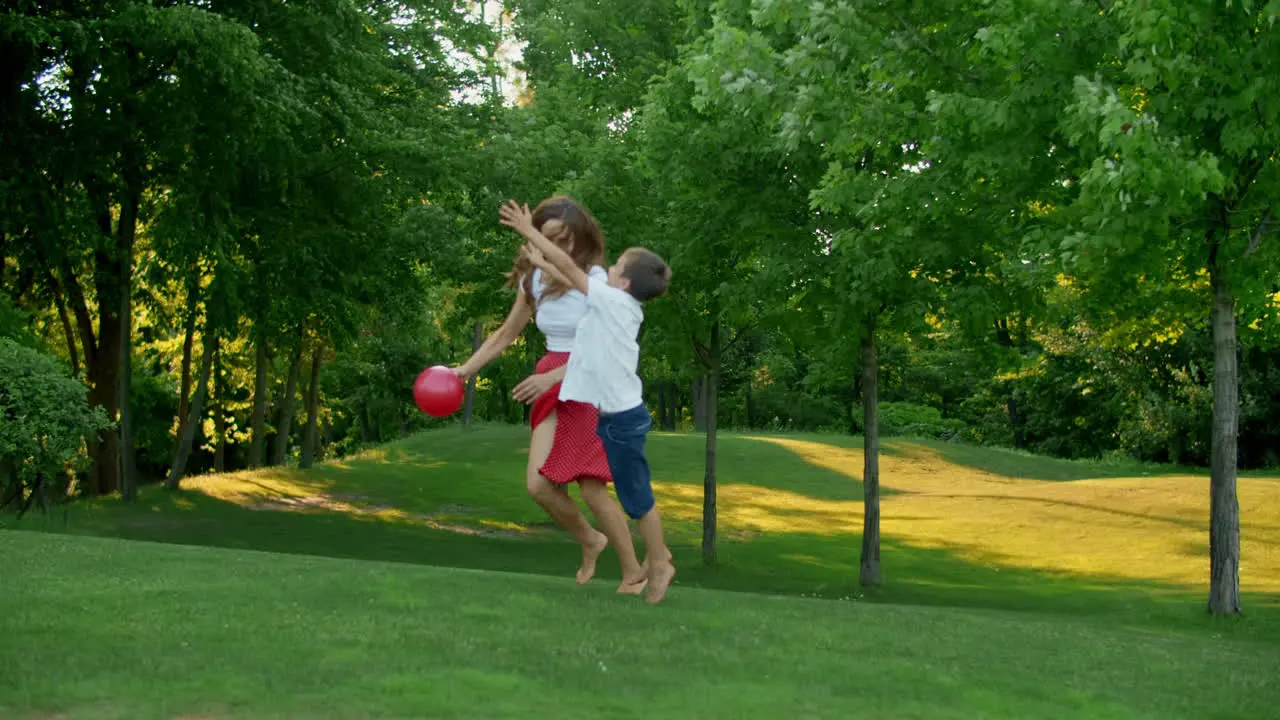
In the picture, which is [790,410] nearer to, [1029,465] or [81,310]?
[1029,465]

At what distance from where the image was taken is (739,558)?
75.9 feet

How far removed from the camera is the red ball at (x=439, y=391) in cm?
852

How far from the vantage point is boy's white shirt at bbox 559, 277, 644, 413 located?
837cm

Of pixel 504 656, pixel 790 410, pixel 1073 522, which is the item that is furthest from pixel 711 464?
pixel 790 410

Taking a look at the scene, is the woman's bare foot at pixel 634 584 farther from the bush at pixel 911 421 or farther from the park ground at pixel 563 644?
the bush at pixel 911 421

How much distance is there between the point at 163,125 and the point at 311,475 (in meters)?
15.6

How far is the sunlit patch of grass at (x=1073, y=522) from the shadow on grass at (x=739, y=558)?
3.80ft

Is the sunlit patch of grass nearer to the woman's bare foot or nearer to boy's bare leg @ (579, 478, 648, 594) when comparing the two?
the woman's bare foot

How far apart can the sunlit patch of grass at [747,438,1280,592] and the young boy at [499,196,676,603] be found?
1479 centimetres

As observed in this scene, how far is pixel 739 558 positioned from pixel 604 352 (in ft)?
50.2

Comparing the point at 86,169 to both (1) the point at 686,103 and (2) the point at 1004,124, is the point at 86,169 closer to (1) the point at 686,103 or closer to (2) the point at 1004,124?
(1) the point at 686,103

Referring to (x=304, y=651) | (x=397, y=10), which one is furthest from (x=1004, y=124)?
(x=397, y=10)

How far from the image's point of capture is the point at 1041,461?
147 ft

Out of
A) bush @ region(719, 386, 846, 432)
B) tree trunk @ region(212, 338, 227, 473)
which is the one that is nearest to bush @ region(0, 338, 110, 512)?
tree trunk @ region(212, 338, 227, 473)
